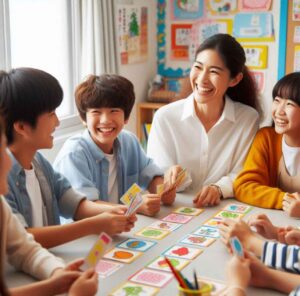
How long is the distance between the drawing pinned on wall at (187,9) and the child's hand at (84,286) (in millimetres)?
3597

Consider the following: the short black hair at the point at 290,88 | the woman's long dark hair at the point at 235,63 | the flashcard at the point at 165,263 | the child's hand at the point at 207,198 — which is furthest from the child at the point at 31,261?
the woman's long dark hair at the point at 235,63

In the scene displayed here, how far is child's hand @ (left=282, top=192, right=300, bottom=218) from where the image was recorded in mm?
1981

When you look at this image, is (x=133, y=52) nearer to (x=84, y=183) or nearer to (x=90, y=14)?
(x=90, y=14)

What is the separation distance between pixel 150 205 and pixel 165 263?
435 mm

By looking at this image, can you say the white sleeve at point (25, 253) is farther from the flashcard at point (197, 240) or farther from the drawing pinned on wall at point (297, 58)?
the drawing pinned on wall at point (297, 58)

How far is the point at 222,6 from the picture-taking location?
14.5 ft

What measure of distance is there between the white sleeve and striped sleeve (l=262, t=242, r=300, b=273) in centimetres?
59

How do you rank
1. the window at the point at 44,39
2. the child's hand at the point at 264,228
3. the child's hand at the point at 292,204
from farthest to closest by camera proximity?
the window at the point at 44,39 → the child's hand at the point at 292,204 → the child's hand at the point at 264,228

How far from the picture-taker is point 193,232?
1.79 metres

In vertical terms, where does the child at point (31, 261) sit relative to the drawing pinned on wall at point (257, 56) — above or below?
below

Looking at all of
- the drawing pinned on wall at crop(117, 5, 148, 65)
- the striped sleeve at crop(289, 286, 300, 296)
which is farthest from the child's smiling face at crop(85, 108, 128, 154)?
the drawing pinned on wall at crop(117, 5, 148, 65)

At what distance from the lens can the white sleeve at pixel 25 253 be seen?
1.43 m

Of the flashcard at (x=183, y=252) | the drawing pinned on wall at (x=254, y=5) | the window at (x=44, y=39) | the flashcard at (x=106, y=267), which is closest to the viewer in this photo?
the flashcard at (x=106, y=267)

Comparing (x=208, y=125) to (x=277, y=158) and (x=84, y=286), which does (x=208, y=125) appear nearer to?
(x=277, y=158)
